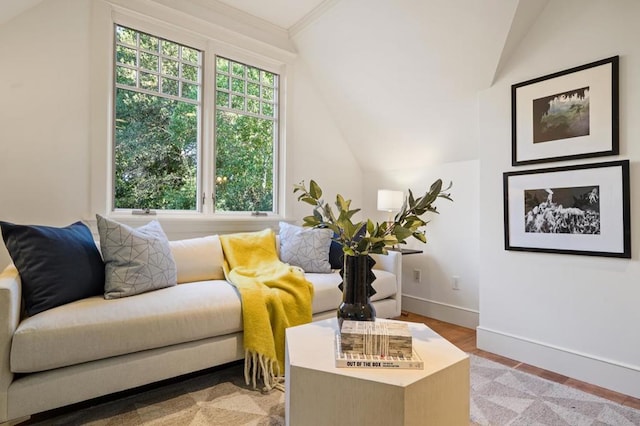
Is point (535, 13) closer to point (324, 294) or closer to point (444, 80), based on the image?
point (444, 80)

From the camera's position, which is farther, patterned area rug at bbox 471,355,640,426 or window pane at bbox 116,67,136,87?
window pane at bbox 116,67,136,87

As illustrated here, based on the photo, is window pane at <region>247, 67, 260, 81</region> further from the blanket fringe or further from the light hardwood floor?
the light hardwood floor

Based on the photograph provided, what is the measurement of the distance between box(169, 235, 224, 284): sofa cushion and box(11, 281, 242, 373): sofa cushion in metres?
0.30

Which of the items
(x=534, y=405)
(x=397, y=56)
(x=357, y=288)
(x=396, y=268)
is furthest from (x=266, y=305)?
(x=397, y=56)

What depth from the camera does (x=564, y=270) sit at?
216 cm

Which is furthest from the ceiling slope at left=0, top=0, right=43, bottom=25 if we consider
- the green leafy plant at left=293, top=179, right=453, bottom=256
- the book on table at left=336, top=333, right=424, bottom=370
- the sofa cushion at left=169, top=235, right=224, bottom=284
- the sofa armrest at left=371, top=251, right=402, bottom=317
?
the sofa armrest at left=371, top=251, right=402, bottom=317

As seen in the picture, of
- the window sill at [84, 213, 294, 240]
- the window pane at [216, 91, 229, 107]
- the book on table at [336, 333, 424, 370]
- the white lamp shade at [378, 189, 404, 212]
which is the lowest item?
the book on table at [336, 333, 424, 370]

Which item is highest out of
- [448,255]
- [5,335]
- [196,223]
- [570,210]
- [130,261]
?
[570,210]

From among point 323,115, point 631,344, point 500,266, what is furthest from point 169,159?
point 631,344

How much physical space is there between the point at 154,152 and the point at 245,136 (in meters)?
0.87

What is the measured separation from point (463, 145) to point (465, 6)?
1.12 metres

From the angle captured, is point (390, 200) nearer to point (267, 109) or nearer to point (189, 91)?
point (267, 109)

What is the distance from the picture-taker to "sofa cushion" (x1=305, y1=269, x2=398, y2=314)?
2348 mm

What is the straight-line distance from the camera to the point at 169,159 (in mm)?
2871
